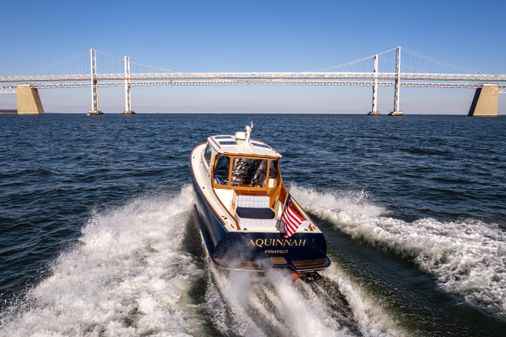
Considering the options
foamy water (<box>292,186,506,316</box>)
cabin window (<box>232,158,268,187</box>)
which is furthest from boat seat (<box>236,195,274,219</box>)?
foamy water (<box>292,186,506,316</box>)

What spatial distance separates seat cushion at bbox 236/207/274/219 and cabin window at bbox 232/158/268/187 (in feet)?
4.36

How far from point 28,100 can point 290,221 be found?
13498 cm

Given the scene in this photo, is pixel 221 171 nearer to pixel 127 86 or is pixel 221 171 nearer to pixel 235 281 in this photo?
pixel 235 281

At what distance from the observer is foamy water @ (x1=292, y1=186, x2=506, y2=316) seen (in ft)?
24.0

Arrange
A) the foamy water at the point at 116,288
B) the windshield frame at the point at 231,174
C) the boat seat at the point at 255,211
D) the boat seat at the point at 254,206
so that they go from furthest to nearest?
1. the windshield frame at the point at 231,174
2. the boat seat at the point at 254,206
3. the boat seat at the point at 255,211
4. the foamy water at the point at 116,288

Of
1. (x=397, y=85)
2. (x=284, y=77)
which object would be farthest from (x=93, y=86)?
(x=397, y=85)

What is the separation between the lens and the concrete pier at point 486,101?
4473 inches

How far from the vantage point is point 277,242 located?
721cm

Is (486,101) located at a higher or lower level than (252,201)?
higher

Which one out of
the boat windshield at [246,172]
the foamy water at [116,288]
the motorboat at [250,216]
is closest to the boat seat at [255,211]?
the motorboat at [250,216]

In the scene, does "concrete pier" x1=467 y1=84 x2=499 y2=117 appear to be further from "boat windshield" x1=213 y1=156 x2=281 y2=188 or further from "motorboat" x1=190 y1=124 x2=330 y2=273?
"motorboat" x1=190 y1=124 x2=330 y2=273

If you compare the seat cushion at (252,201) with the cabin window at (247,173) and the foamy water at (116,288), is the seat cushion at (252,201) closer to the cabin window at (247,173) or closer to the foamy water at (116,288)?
the cabin window at (247,173)

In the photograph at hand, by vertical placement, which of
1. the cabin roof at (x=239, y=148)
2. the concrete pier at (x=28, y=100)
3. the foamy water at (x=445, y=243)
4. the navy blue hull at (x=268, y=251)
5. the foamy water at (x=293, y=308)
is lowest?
the foamy water at (x=293, y=308)

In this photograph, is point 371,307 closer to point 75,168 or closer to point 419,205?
point 419,205
